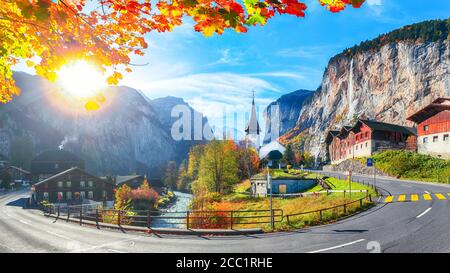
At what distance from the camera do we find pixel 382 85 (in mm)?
120375

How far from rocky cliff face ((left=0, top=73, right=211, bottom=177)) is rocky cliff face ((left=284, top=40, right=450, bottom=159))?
366ft

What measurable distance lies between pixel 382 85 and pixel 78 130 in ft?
538

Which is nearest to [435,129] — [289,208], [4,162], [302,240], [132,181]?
[289,208]

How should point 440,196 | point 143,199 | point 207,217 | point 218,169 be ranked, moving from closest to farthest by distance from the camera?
point 207,217 < point 440,196 < point 218,169 < point 143,199

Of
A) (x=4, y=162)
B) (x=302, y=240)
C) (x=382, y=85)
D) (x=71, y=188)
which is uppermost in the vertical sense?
(x=382, y=85)

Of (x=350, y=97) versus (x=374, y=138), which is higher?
(x=350, y=97)

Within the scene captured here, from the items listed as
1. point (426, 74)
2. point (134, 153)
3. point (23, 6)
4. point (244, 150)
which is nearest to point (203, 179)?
point (244, 150)

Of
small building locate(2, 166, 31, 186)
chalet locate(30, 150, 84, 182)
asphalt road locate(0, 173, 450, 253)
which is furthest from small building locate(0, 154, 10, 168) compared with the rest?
asphalt road locate(0, 173, 450, 253)

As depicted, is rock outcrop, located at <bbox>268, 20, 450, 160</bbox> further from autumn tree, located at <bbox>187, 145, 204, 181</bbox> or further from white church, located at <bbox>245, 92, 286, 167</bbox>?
autumn tree, located at <bbox>187, 145, 204, 181</bbox>

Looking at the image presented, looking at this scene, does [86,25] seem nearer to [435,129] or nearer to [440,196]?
[440,196]

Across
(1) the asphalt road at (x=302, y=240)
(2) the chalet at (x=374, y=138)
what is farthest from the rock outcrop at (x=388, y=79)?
(1) the asphalt road at (x=302, y=240)

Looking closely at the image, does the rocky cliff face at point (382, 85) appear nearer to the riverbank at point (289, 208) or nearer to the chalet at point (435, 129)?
Result: the chalet at point (435, 129)
